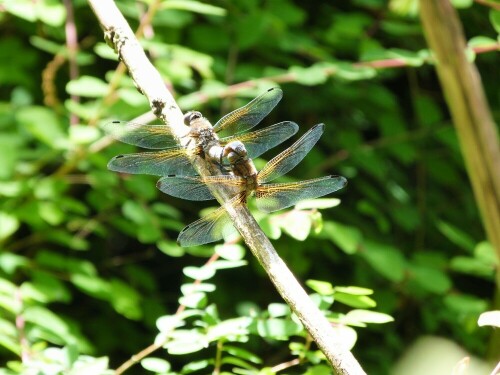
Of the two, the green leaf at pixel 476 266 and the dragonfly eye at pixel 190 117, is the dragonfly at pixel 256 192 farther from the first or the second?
the green leaf at pixel 476 266

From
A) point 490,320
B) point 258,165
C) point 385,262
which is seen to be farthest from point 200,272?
point 385,262

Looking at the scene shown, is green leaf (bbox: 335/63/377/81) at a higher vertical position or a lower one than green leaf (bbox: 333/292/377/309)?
higher

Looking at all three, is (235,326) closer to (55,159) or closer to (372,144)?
(55,159)

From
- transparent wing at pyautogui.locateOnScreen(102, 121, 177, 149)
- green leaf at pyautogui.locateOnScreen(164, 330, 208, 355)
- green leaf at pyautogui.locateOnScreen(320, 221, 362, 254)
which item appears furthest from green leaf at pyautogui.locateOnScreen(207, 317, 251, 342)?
green leaf at pyautogui.locateOnScreen(320, 221, 362, 254)

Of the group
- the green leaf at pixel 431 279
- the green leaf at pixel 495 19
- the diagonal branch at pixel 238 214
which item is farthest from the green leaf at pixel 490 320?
the green leaf at pixel 431 279

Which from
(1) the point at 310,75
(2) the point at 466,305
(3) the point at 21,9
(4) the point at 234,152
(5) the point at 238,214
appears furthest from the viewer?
(2) the point at 466,305

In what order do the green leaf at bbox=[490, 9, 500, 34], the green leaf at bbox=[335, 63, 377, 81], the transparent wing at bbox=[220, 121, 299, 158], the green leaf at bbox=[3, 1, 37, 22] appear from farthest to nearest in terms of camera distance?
the green leaf at bbox=[335, 63, 377, 81]
the green leaf at bbox=[3, 1, 37, 22]
the green leaf at bbox=[490, 9, 500, 34]
the transparent wing at bbox=[220, 121, 299, 158]

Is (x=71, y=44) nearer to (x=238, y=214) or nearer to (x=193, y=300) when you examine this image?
(x=193, y=300)

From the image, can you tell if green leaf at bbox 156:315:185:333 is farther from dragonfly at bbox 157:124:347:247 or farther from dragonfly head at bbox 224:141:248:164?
dragonfly head at bbox 224:141:248:164
